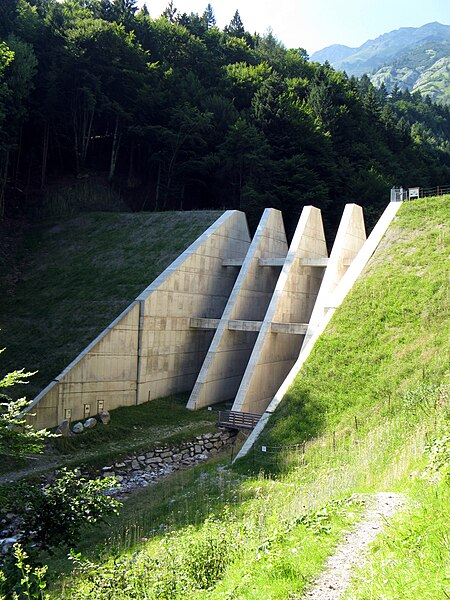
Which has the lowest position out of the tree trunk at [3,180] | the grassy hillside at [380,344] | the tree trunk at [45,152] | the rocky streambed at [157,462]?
the rocky streambed at [157,462]

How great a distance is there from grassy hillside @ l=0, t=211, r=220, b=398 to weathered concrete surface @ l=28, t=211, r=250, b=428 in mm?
762

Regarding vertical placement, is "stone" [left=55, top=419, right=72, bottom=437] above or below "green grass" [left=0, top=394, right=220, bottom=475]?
above

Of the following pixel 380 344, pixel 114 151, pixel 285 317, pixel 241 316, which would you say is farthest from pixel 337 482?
pixel 114 151

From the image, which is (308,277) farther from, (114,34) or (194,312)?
(114,34)

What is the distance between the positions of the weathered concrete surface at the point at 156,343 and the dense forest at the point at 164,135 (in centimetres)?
1053

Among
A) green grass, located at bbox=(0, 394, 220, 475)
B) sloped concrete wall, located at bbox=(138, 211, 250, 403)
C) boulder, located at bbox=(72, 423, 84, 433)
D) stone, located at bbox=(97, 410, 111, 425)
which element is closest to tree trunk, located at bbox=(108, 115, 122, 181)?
sloped concrete wall, located at bbox=(138, 211, 250, 403)

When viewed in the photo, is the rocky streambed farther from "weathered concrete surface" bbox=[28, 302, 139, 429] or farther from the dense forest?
the dense forest

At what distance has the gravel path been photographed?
17.5 ft

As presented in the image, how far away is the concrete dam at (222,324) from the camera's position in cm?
1955

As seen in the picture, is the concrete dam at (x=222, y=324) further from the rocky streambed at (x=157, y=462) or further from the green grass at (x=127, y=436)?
the rocky streambed at (x=157, y=462)

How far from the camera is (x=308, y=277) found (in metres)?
24.5

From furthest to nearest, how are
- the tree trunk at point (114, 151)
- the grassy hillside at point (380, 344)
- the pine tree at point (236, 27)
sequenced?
the pine tree at point (236, 27), the tree trunk at point (114, 151), the grassy hillside at point (380, 344)

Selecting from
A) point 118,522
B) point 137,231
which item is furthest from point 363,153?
point 118,522

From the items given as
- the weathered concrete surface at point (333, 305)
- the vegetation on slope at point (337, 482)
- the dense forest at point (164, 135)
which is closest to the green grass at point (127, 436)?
→ the vegetation on slope at point (337, 482)
